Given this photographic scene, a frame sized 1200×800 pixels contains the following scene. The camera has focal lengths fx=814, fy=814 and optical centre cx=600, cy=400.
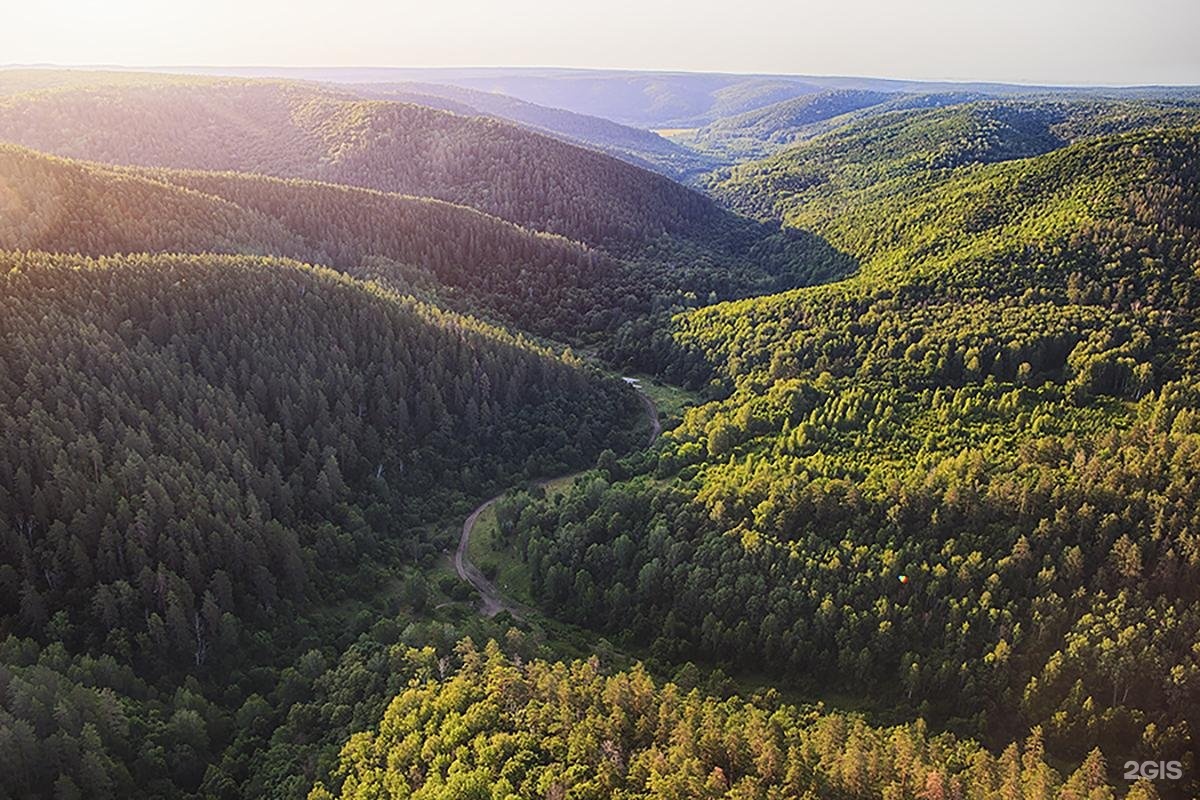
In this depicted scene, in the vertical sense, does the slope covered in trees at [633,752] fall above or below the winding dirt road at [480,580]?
above

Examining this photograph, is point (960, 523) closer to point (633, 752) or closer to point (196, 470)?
point (633, 752)

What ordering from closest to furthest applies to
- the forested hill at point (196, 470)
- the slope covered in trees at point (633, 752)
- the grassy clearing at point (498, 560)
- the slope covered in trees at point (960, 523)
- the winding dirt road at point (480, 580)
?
1. the slope covered in trees at point (633, 752)
2. the slope covered in trees at point (960, 523)
3. the forested hill at point (196, 470)
4. the winding dirt road at point (480, 580)
5. the grassy clearing at point (498, 560)

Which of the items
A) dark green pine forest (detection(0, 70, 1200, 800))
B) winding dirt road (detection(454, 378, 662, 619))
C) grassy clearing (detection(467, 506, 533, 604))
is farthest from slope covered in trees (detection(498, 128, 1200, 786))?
winding dirt road (detection(454, 378, 662, 619))

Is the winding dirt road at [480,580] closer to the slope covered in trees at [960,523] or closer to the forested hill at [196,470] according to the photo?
the forested hill at [196,470]

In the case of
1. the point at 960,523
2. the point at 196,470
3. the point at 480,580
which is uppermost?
the point at 960,523

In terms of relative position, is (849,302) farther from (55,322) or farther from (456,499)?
(55,322)

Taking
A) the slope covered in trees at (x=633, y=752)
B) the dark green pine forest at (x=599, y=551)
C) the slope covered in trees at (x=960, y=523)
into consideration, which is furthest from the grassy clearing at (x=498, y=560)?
the slope covered in trees at (x=633, y=752)

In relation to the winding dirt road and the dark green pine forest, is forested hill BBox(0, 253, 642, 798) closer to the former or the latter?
the dark green pine forest

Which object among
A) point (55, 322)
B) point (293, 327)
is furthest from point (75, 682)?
point (293, 327)

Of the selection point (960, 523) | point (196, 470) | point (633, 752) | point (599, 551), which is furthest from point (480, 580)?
point (960, 523)
